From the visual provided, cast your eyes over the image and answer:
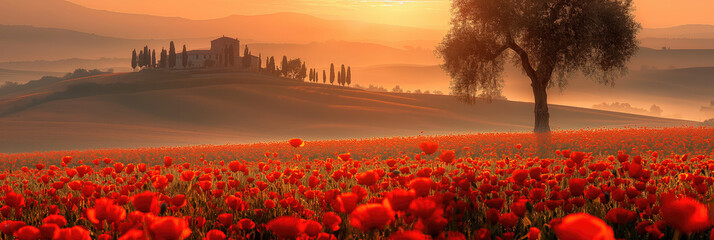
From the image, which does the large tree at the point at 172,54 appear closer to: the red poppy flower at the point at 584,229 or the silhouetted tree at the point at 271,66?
the silhouetted tree at the point at 271,66

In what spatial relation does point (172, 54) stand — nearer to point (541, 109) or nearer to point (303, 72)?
point (303, 72)

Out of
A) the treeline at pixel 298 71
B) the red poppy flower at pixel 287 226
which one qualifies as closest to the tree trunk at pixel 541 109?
the red poppy flower at pixel 287 226

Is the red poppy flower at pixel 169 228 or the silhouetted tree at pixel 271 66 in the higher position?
the silhouetted tree at pixel 271 66

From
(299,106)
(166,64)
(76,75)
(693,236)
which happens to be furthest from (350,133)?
(76,75)

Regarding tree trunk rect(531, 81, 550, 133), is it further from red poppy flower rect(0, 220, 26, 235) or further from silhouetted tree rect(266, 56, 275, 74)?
silhouetted tree rect(266, 56, 275, 74)

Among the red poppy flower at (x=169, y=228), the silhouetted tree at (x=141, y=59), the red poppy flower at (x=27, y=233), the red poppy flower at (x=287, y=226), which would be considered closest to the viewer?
the red poppy flower at (x=169, y=228)

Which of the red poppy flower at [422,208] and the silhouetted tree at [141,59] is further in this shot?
the silhouetted tree at [141,59]

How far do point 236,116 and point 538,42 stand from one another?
44.4 m

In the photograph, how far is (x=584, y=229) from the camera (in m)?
1.69

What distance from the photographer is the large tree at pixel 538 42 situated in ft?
93.2

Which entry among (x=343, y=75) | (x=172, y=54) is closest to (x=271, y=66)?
(x=343, y=75)

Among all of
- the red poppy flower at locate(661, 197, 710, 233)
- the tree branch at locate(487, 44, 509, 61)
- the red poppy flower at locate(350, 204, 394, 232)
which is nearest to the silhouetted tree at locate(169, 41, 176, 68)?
the tree branch at locate(487, 44, 509, 61)

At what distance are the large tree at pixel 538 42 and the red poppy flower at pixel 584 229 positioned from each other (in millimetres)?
28383

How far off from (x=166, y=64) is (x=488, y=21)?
117 m
